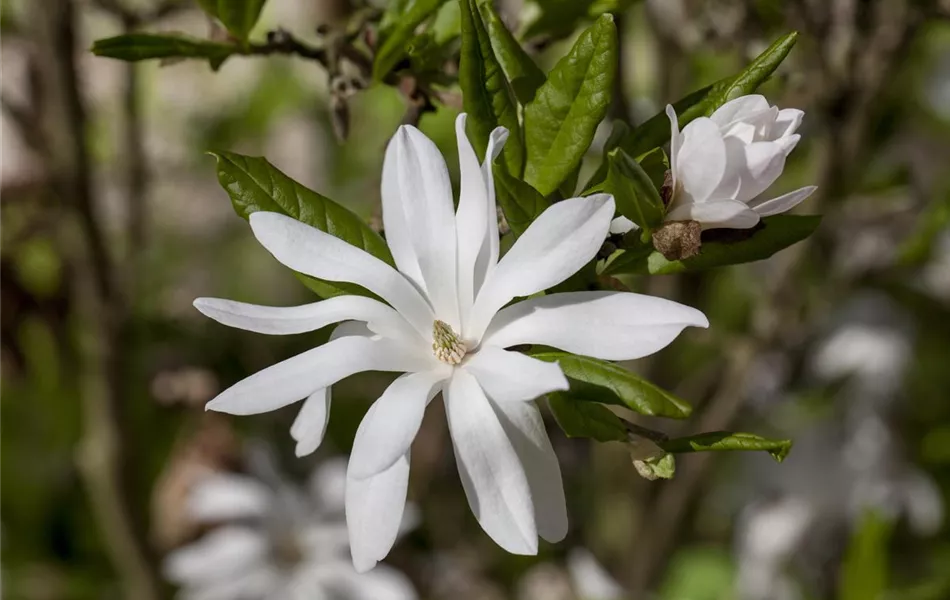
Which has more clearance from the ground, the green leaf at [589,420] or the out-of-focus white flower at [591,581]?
the green leaf at [589,420]

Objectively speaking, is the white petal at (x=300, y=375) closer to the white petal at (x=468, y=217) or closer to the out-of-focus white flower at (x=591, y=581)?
the white petal at (x=468, y=217)

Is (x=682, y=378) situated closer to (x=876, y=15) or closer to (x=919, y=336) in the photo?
(x=919, y=336)

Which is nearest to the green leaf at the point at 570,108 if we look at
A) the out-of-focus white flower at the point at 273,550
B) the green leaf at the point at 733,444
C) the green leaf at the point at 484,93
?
the green leaf at the point at 484,93

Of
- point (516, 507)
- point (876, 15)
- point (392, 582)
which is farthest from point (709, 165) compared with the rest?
point (392, 582)

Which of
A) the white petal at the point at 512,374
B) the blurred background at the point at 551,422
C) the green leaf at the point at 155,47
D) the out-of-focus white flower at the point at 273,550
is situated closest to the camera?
the white petal at the point at 512,374

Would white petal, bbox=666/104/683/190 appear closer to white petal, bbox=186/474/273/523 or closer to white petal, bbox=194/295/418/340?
white petal, bbox=194/295/418/340

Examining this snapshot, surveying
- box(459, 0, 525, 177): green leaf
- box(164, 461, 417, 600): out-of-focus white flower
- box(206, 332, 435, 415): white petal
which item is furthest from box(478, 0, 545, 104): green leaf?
box(164, 461, 417, 600): out-of-focus white flower

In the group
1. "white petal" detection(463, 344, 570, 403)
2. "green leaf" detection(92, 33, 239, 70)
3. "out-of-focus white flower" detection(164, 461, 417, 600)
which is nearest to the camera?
"white petal" detection(463, 344, 570, 403)
